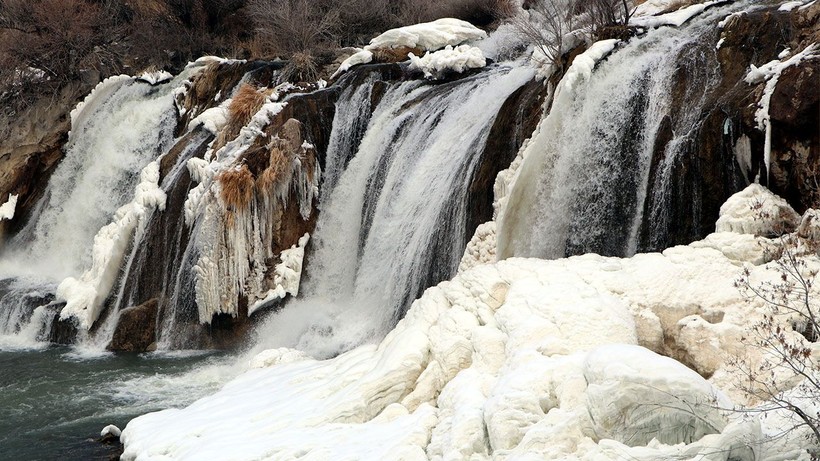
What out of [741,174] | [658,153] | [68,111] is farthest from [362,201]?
[68,111]

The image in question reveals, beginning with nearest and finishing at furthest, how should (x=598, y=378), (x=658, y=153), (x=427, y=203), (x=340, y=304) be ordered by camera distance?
(x=598, y=378) → (x=658, y=153) → (x=427, y=203) → (x=340, y=304)

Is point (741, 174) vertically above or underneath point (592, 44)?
underneath

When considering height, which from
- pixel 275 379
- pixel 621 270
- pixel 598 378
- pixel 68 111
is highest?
pixel 68 111

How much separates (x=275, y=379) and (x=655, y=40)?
6.91 metres

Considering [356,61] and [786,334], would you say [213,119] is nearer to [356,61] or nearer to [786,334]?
[356,61]

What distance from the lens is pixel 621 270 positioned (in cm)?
761

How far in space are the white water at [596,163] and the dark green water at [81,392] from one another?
5.07 m

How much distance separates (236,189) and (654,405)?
1020cm

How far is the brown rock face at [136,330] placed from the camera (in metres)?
13.9

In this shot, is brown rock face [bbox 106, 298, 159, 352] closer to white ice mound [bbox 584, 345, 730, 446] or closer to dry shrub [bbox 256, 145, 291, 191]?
dry shrub [bbox 256, 145, 291, 191]

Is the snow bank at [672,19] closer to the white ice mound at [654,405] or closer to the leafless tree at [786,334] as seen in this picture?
the leafless tree at [786,334]

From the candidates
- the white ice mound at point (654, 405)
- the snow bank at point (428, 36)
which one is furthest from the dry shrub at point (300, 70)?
the white ice mound at point (654, 405)

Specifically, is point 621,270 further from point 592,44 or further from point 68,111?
point 68,111

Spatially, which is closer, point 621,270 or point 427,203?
point 621,270
